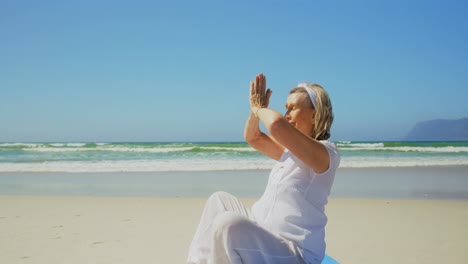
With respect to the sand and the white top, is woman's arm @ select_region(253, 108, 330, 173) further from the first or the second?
the sand

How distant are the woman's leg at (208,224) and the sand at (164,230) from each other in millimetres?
2048

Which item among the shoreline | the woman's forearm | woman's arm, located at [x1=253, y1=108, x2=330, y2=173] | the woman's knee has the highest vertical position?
woman's arm, located at [x1=253, y1=108, x2=330, y2=173]

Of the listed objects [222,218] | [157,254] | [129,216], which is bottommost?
[129,216]

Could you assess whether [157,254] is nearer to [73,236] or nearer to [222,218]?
[73,236]

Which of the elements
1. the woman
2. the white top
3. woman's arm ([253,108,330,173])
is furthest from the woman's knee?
woman's arm ([253,108,330,173])

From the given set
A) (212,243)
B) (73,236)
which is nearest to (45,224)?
(73,236)

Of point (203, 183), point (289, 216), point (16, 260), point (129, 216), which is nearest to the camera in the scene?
point (289, 216)

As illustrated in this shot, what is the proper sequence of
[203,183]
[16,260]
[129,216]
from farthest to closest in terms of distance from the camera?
[203,183] → [129,216] → [16,260]

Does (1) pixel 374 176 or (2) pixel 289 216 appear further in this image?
(1) pixel 374 176

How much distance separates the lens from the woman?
2174 millimetres

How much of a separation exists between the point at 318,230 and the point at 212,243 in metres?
0.57

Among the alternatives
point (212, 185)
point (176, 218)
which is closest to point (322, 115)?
point (176, 218)

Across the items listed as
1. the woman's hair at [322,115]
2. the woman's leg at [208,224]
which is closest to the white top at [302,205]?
the woman's hair at [322,115]

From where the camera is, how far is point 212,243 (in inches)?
87.1
